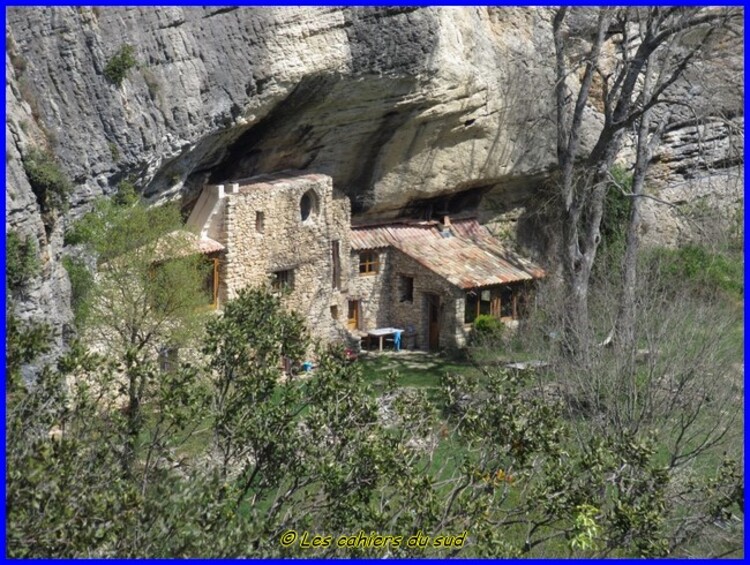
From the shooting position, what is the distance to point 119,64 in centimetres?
2191

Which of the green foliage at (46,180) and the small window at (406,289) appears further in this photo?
the small window at (406,289)

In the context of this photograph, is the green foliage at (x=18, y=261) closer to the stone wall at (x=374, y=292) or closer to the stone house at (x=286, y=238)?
the stone house at (x=286, y=238)

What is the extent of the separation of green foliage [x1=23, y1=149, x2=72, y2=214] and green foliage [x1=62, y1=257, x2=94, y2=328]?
4.05 ft

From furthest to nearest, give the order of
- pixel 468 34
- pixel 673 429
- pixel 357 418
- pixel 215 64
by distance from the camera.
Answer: pixel 468 34, pixel 215 64, pixel 673 429, pixel 357 418

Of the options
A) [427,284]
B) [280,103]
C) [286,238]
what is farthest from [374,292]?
[280,103]

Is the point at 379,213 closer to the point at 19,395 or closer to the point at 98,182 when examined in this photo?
the point at 98,182

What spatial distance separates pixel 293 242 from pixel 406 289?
181 inches

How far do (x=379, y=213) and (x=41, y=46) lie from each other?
39.8 feet

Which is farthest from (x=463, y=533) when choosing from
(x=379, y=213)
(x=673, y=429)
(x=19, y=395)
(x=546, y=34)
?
(x=546, y=34)

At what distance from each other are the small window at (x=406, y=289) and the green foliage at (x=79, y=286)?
11.1 meters

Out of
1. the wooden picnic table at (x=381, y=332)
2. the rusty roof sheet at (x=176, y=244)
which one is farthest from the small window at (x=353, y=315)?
the rusty roof sheet at (x=176, y=244)

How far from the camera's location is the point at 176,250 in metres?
23.0

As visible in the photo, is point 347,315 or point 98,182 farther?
point 347,315

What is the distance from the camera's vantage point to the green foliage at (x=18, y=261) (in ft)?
61.8
